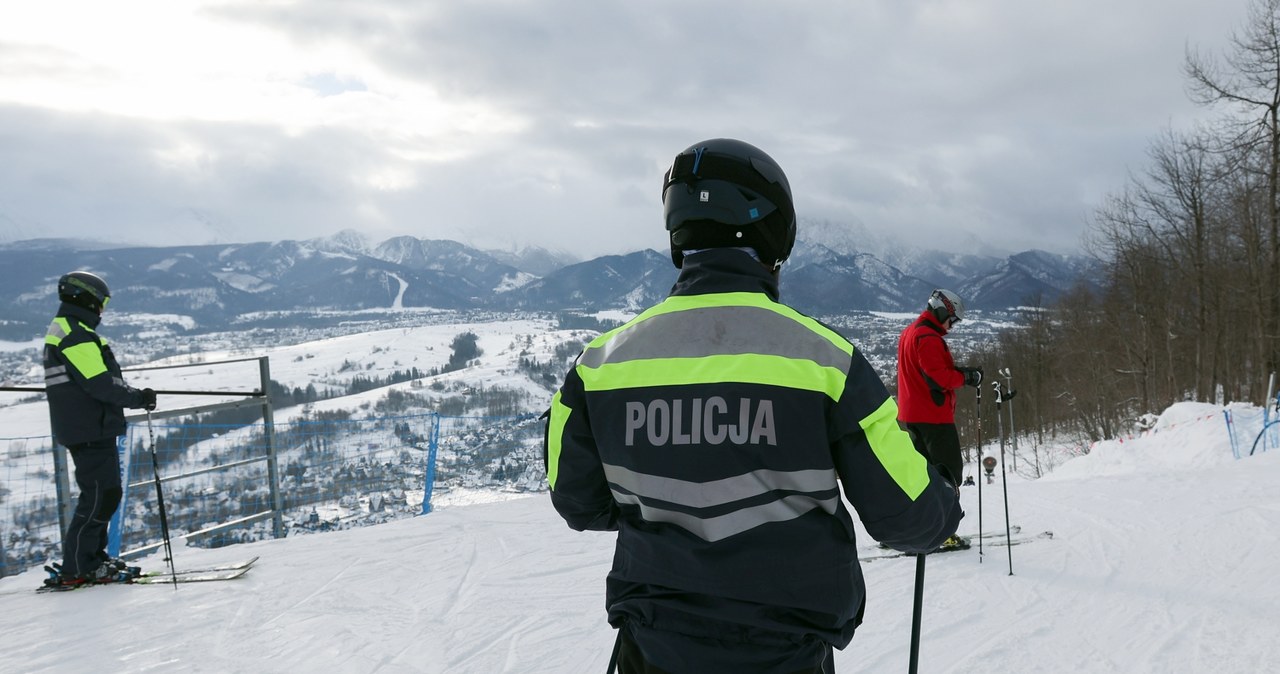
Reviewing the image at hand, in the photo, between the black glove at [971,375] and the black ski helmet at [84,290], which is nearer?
the black ski helmet at [84,290]

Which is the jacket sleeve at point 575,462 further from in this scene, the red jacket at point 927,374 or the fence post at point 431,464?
the fence post at point 431,464

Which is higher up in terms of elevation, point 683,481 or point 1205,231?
point 1205,231

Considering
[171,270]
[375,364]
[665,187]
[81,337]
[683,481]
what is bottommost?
[375,364]

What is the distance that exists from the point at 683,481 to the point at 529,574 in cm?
465

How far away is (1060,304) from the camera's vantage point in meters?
44.2

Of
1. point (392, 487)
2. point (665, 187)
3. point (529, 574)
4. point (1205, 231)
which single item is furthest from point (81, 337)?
point (1205, 231)

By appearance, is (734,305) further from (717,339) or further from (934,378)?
(934,378)

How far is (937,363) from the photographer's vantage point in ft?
19.1

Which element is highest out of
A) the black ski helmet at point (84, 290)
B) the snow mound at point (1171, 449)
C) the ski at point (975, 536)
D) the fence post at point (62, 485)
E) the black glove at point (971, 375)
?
the black ski helmet at point (84, 290)

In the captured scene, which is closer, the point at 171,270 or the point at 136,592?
the point at 136,592

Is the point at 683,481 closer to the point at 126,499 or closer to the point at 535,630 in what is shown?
the point at 535,630

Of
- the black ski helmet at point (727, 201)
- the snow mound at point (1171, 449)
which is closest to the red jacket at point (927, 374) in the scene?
the black ski helmet at point (727, 201)

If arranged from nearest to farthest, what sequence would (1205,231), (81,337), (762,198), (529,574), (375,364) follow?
(762,198)
(81,337)
(529,574)
(1205,231)
(375,364)

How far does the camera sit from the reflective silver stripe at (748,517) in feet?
4.83
